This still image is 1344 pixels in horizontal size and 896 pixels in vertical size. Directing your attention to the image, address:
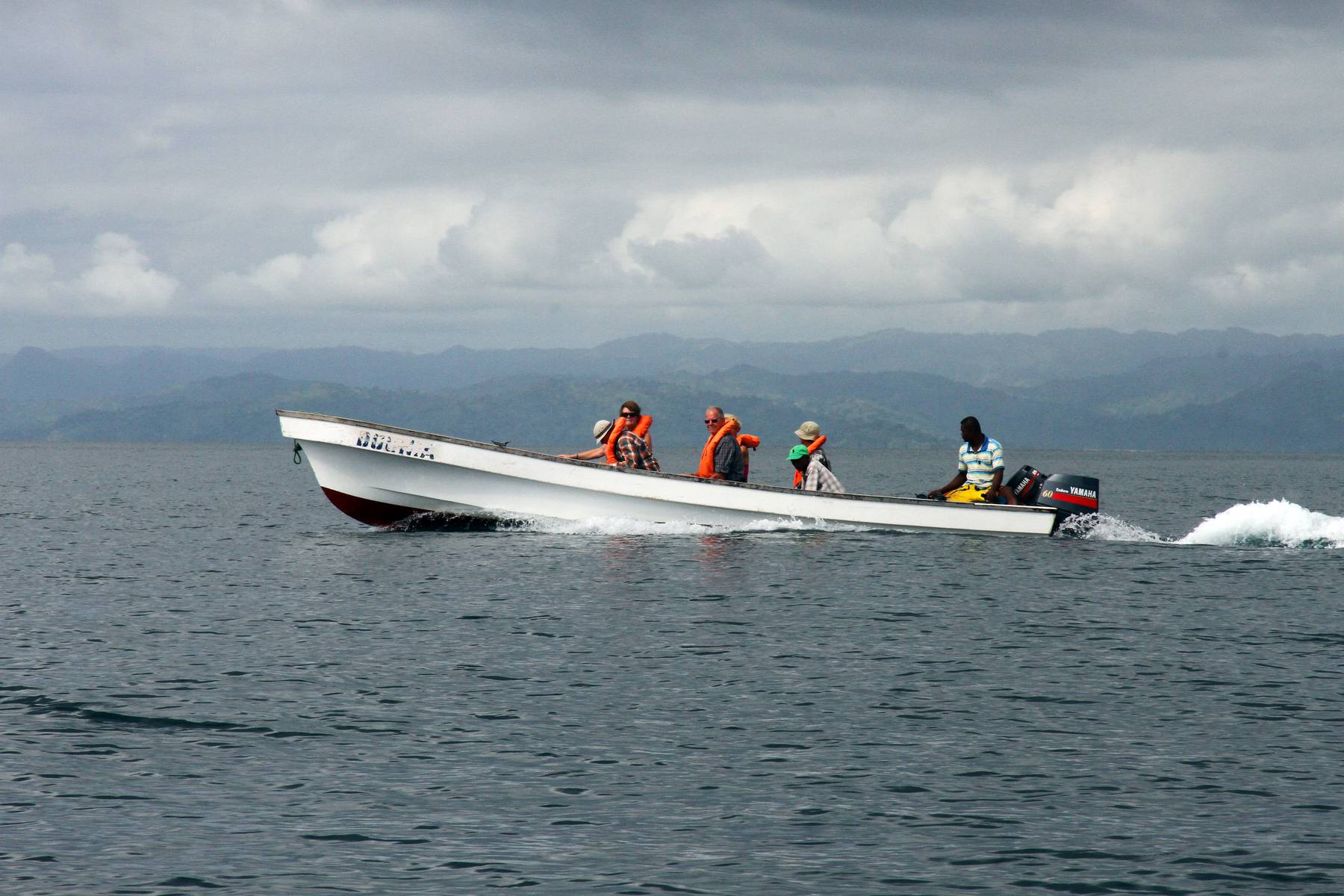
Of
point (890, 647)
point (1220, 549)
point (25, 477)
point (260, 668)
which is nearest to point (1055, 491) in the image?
point (1220, 549)

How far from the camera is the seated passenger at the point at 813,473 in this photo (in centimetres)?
2845

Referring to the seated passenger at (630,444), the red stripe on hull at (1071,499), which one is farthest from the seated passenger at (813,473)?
the red stripe on hull at (1071,499)

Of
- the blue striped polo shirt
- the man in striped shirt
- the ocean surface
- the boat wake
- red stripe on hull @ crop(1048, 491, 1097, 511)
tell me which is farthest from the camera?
the boat wake

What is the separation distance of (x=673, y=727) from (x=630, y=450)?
15139 mm

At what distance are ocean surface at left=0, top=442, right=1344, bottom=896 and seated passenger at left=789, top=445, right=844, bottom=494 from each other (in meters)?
1.89

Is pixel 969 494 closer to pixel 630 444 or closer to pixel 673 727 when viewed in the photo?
pixel 630 444

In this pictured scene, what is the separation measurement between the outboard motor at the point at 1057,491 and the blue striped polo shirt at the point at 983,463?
1.65 ft

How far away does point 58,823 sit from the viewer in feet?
33.2

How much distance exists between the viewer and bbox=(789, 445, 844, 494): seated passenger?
2845cm

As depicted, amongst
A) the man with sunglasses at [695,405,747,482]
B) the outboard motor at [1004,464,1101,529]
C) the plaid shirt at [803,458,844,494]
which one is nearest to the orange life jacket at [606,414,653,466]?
the man with sunglasses at [695,405,747,482]

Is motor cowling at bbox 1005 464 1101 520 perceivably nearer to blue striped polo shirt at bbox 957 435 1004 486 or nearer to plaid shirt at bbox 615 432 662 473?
blue striped polo shirt at bbox 957 435 1004 486

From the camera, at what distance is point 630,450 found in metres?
28.1

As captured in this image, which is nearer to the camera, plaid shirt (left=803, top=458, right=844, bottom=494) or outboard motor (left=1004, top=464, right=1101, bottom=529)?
outboard motor (left=1004, top=464, right=1101, bottom=529)

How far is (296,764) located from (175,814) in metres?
1.53
